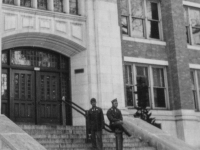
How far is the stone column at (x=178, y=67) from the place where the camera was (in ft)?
61.5

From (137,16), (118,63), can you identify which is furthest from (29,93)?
(137,16)

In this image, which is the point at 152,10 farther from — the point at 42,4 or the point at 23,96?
the point at 23,96

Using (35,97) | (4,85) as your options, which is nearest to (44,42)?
(35,97)

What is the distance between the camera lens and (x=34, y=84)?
15953mm

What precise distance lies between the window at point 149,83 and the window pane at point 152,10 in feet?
9.04

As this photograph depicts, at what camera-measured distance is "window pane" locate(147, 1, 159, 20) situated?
2014 centimetres

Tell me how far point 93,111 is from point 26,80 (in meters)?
4.53

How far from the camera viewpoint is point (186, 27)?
20.9 metres

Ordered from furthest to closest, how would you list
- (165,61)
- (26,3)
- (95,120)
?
(165,61)
(26,3)
(95,120)

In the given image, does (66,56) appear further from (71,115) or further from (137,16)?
(137,16)

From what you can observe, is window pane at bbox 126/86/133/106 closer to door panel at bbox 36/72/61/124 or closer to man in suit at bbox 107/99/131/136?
door panel at bbox 36/72/61/124

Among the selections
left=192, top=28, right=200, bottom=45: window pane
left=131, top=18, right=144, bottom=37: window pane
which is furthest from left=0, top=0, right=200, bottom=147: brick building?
left=192, top=28, right=200, bottom=45: window pane

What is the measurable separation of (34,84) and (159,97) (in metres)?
6.63

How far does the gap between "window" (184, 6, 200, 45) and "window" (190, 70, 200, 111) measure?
5.39 feet
